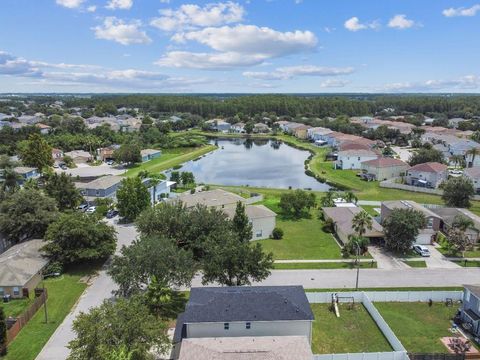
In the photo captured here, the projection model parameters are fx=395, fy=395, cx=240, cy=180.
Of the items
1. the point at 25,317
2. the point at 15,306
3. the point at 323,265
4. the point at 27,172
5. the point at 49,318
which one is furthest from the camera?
the point at 27,172

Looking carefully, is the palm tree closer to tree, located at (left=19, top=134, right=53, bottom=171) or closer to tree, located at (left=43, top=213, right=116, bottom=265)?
tree, located at (left=43, top=213, right=116, bottom=265)

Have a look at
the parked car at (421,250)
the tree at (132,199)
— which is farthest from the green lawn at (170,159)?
the parked car at (421,250)

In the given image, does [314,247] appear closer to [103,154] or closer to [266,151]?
[103,154]

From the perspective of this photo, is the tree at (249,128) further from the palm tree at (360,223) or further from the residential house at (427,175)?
the palm tree at (360,223)

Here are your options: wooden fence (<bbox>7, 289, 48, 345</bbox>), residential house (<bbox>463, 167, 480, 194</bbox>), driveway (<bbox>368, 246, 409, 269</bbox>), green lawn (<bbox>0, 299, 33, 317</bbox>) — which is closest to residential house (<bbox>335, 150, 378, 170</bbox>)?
residential house (<bbox>463, 167, 480, 194</bbox>)

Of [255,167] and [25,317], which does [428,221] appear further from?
[255,167]

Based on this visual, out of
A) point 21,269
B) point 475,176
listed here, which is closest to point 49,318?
point 21,269
